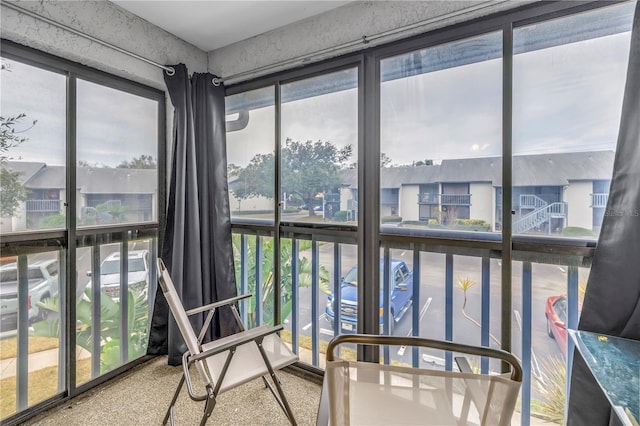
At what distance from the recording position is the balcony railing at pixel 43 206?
1.81 metres

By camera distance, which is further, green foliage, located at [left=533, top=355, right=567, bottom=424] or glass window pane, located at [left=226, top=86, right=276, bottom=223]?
glass window pane, located at [left=226, top=86, right=276, bottom=223]

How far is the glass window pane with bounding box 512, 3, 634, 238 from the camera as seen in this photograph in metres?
1.42

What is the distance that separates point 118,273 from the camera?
232 cm

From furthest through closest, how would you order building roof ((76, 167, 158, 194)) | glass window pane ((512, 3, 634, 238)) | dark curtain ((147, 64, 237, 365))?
dark curtain ((147, 64, 237, 365)) < building roof ((76, 167, 158, 194)) < glass window pane ((512, 3, 634, 238))

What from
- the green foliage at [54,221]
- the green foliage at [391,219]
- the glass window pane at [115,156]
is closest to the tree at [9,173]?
the green foliage at [54,221]

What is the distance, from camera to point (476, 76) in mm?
1703

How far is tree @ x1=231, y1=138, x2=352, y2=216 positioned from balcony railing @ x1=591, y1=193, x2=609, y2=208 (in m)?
1.31

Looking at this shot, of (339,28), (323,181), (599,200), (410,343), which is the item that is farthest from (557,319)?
(339,28)

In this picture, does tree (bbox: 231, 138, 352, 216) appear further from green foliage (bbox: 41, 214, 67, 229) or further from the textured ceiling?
green foliage (bbox: 41, 214, 67, 229)

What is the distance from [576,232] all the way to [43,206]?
2957 millimetres

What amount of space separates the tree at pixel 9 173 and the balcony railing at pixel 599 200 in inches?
119

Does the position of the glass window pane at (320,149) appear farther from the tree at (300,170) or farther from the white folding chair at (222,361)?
the white folding chair at (222,361)

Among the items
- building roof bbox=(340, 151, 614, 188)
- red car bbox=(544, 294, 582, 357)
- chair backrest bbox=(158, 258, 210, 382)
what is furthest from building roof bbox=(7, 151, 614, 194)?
chair backrest bbox=(158, 258, 210, 382)

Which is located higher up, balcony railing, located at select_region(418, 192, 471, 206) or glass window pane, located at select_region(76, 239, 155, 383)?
balcony railing, located at select_region(418, 192, 471, 206)
